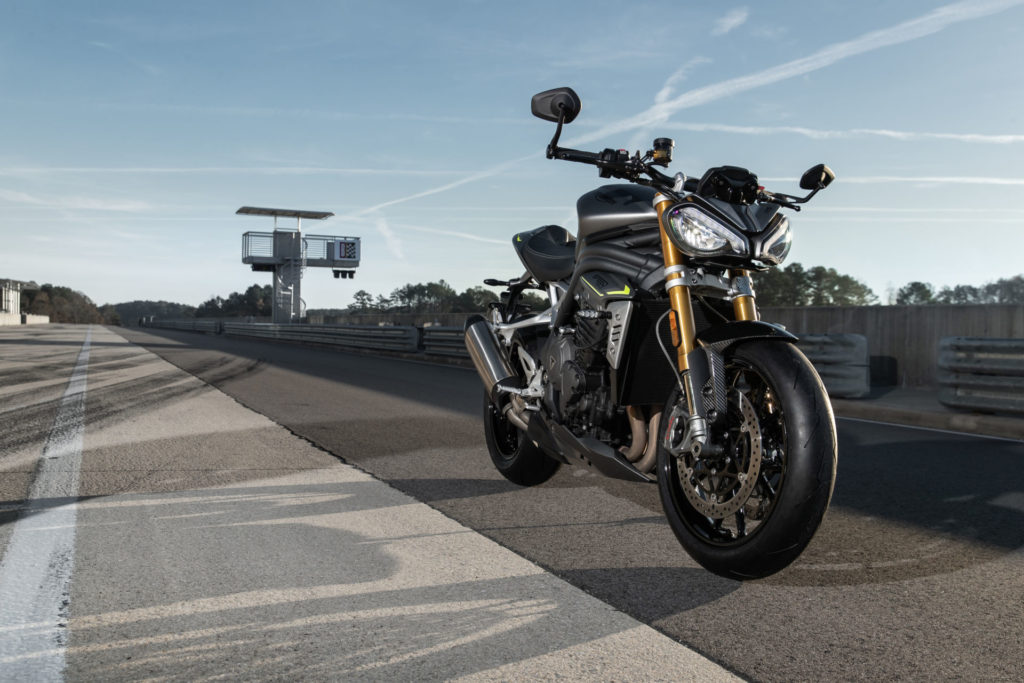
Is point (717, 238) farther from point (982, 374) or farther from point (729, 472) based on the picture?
point (982, 374)

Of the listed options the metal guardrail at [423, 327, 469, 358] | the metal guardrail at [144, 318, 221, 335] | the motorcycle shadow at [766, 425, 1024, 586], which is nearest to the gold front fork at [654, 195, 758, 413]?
the motorcycle shadow at [766, 425, 1024, 586]

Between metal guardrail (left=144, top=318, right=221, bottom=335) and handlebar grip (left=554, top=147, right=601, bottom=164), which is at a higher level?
handlebar grip (left=554, top=147, right=601, bottom=164)

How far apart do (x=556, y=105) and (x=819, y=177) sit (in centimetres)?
122

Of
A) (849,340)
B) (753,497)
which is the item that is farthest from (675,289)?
(849,340)

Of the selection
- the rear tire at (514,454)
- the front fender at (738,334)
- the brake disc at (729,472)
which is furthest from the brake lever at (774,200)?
the rear tire at (514,454)

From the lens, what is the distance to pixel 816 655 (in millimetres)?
2525

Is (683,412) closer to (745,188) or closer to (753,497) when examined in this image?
(753,497)

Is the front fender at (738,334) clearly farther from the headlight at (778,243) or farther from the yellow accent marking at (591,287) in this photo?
the yellow accent marking at (591,287)

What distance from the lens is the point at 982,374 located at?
8.78 metres

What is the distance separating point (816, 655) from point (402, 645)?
1357 mm

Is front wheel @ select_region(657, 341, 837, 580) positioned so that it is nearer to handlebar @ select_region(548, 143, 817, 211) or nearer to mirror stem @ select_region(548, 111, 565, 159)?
handlebar @ select_region(548, 143, 817, 211)

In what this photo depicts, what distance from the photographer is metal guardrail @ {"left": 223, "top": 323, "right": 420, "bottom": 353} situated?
21.2 metres

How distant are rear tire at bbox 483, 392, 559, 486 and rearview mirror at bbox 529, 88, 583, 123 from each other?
75.2 inches

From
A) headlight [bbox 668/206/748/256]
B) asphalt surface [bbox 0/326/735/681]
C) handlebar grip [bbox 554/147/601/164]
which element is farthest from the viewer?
handlebar grip [bbox 554/147/601/164]
